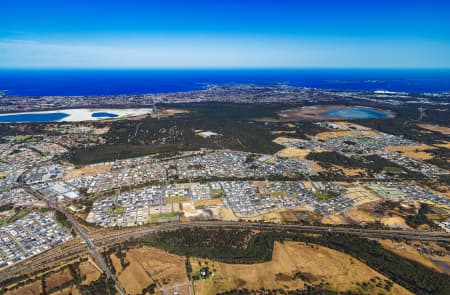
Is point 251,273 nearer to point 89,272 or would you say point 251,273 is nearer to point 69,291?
point 89,272

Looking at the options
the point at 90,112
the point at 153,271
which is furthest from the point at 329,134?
the point at 90,112

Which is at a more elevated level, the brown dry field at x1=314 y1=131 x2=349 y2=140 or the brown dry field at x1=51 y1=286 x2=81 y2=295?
the brown dry field at x1=314 y1=131 x2=349 y2=140

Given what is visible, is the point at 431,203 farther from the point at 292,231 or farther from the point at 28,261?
the point at 28,261

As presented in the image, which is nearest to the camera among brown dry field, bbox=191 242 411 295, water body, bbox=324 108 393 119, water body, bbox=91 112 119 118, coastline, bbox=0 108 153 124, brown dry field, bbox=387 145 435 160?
brown dry field, bbox=191 242 411 295

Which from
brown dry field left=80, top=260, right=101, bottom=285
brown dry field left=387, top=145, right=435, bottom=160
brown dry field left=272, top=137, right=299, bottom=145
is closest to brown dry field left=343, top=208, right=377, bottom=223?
brown dry field left=80, top=260, right=101, bottom=285

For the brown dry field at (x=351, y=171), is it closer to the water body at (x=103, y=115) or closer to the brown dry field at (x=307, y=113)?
the brown dry field at (x=307, y=113)

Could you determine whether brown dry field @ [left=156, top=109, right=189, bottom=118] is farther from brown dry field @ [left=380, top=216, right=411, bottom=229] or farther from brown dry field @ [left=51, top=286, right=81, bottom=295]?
brown dry field @ [left=51, top=286, right=81, bottom=295]

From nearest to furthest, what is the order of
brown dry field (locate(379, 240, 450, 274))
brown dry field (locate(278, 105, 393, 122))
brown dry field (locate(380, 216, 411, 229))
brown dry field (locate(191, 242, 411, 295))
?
1. brown dry field (locate(191, 242, 411, 295))
2. brown dry field (locate(379, 240, 450, 274))
3. brown dry field (locate(380, 216, 411, 229))
4. brown dry field (locate(278, 105, 393, 122))
